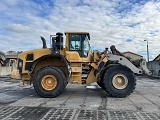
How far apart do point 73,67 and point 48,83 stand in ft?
4.03

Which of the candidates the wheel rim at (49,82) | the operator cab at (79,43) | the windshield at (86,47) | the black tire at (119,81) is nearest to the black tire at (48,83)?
the wheel rim at (49,82)

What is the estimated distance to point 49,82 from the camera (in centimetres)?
912

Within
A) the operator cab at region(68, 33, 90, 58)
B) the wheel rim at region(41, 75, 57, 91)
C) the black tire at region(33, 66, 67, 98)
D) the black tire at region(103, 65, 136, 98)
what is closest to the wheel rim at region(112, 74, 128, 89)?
the black tire at region(103, 65, 136, 98)

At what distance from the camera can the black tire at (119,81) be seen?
9.09m

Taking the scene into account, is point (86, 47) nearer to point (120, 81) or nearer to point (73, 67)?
point (73, 67)

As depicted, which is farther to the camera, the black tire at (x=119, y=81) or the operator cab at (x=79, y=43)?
the operator cab at (x=79, y=43)

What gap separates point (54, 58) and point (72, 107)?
3005 mm

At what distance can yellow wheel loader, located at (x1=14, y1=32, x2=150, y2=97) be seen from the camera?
906 cm

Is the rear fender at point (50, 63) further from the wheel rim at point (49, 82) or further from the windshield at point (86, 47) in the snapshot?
the windshield at point (86, 47)

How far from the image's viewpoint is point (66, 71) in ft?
31.3

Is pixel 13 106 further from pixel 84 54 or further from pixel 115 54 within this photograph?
pixel 115 54

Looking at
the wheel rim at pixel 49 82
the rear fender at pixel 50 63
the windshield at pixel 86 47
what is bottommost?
the wheel rim at pixel 49 82

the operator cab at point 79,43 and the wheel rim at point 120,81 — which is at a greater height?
the operator cab at point 79,43

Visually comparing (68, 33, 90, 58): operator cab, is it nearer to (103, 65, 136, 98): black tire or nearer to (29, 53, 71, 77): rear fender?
(29, 53, 71, 77): rear fender
